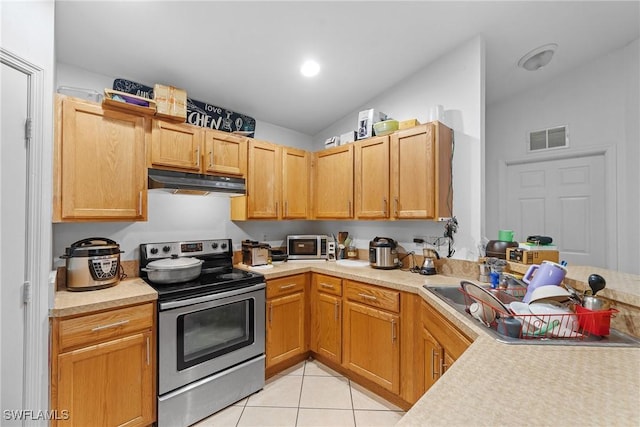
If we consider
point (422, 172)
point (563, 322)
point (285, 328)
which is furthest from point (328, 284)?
point (563, 322)

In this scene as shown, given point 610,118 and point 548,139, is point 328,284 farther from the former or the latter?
point 610,118

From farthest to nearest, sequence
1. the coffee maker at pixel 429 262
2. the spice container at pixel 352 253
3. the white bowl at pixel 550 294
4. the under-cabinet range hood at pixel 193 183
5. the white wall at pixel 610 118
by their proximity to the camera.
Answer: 1. the spice container at pixel 352 253
2. the white wall at pixel 610 118
3. the coffee maker at pixel 429 262
4. the under-cabinet range hood at pixel 193 183
5. the white bowl at pixel 550 294

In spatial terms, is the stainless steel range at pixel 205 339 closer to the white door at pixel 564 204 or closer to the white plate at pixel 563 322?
the white plate at pixel 563 322

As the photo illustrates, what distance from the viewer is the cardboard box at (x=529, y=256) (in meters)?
1.84

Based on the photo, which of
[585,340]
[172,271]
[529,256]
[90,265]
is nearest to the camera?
[585,340]

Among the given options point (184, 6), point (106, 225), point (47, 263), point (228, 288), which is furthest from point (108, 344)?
point (184, 6)

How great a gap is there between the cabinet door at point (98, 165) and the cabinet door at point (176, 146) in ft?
0.30

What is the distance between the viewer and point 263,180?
2.68 metres

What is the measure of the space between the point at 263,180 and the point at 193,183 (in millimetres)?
737

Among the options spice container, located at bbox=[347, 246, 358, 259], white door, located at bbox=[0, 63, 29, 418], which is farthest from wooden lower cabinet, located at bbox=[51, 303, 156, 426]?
spice container, located at bbox=[347, 246, 358, 259]

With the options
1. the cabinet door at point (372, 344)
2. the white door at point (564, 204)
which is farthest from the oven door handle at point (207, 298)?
the white door at point (564, 204)

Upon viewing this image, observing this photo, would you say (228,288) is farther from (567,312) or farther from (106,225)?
(567,312)

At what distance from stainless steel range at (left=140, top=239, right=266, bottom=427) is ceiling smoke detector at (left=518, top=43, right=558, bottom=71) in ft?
9.86

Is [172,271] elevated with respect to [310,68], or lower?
lower
